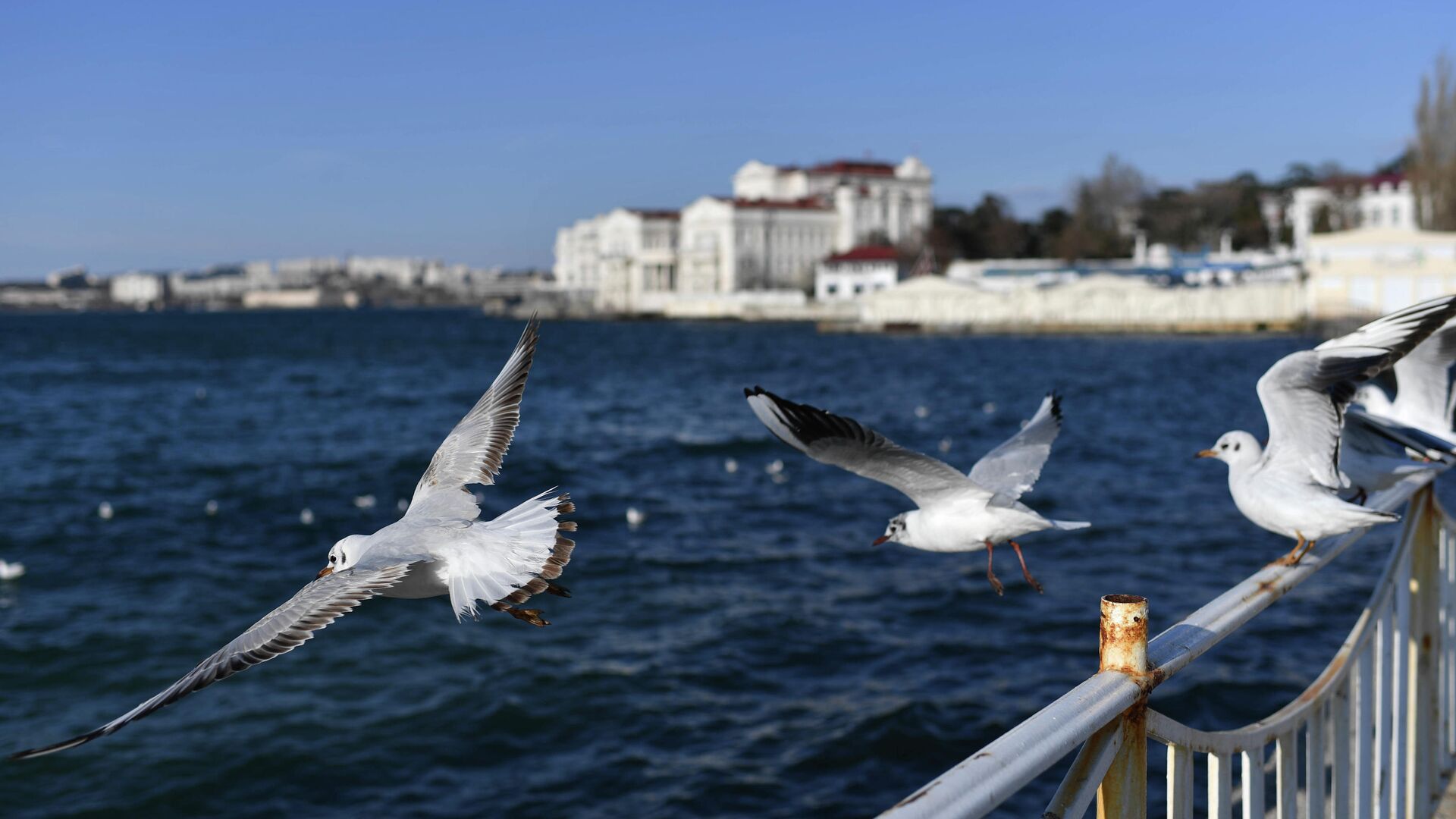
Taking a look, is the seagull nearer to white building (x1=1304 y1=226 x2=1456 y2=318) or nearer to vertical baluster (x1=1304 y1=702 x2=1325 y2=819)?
vertical baluster (x1=1304 y1=702 x2=1325 y2=819)

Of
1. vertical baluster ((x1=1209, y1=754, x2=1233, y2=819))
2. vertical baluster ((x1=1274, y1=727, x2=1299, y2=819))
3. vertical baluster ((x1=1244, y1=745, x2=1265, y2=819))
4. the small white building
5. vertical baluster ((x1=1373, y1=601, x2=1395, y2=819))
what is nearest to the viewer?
vertical baluster ((x1=1209, y1=754, x2=1233, y2=819))

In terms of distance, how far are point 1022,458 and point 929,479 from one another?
0.61m

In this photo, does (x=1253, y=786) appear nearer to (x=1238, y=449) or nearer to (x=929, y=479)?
(x=929, y=479)

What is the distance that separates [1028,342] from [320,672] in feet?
159

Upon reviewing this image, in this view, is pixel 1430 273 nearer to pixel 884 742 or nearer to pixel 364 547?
pixel 884 742

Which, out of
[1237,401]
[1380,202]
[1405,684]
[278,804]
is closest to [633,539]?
[278,804]

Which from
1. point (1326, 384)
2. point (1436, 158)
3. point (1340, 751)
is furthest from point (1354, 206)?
point (1340, 751)

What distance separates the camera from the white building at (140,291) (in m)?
194

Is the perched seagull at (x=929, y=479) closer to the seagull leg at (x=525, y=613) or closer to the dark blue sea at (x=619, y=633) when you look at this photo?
the seagull leg at (x=525, y=613)

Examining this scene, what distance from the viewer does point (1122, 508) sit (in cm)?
1351

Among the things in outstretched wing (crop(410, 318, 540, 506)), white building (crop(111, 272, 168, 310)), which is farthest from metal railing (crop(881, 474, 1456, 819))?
white building (crop(111, 272, 168, 310))

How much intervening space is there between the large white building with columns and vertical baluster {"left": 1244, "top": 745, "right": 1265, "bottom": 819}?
93847 millimetres

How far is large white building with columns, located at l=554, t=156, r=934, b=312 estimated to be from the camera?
100 metres

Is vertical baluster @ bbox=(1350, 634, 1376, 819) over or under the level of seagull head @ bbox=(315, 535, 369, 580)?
under
